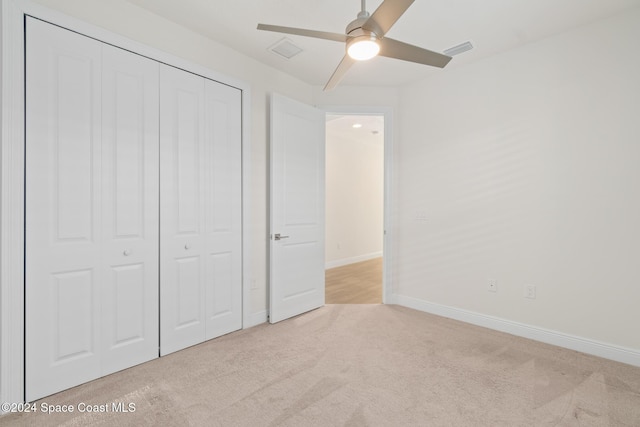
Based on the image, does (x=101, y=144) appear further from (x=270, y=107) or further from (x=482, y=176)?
(x=482, y=176)

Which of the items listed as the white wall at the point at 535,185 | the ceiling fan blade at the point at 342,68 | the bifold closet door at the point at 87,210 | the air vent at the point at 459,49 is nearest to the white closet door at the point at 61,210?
the bifold closet door at the point at 87,210

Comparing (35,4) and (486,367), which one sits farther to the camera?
(486,367)

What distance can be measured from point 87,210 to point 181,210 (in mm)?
637

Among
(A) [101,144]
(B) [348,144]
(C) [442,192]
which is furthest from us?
(B) [348,144]

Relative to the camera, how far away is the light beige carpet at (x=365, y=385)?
1.73 meters

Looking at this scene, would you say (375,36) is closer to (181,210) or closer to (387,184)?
(181,210)

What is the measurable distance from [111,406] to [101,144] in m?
1.64

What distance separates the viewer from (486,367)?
2.29m

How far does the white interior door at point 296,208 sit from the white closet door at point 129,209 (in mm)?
1099

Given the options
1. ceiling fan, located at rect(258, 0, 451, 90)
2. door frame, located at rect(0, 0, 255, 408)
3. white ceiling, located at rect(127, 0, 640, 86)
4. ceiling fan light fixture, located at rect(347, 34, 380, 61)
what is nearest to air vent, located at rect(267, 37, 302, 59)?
white ceiling, located at rect(127, 0, 640, 86)

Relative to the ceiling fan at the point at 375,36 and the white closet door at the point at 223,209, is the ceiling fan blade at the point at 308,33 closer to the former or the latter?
the ceiling fan at the point at 375,36

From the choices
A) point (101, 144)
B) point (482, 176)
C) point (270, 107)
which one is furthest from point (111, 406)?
point (482, 176)

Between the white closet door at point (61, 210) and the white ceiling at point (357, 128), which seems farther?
the white ceiling at point (357, 128)

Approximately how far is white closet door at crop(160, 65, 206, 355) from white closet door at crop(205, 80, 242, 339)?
0.22 ft
